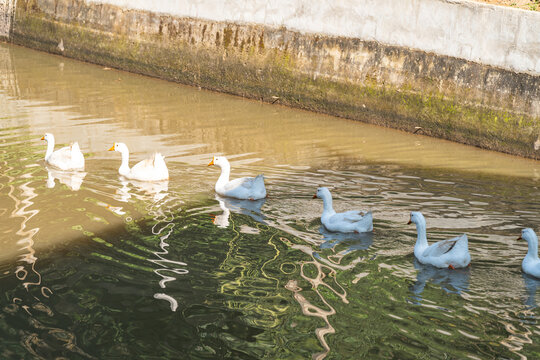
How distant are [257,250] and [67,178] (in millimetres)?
4119

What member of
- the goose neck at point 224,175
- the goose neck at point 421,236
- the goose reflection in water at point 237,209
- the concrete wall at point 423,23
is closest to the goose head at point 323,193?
the goose reflection in water at point 237,209

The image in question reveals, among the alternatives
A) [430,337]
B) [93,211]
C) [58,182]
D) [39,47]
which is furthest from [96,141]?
[39,47]

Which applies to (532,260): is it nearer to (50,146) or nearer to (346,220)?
(346,220)

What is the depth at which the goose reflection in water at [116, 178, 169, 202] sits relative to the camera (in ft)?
35.7

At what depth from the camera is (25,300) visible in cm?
750

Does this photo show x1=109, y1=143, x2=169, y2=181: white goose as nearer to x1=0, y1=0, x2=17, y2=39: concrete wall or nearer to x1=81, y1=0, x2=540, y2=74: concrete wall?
x1=81, y1=0, x2=540, y2=74: concrete wall

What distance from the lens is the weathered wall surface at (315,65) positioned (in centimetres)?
1437

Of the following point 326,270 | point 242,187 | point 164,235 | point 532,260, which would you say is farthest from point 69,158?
point 532,260

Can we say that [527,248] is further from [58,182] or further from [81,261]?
[58,182]

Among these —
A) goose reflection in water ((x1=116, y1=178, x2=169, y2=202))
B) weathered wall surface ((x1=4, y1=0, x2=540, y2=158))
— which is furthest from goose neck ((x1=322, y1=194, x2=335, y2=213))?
weathered wall surface ((x1=4, y1=0, x2=540, y2=158))

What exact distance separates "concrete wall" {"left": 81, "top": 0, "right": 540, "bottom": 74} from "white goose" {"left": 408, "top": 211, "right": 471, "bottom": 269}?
6.59m

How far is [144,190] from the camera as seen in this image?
1119 cm

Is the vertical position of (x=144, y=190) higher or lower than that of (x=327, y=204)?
lower

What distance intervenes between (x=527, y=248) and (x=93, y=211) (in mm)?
5725
